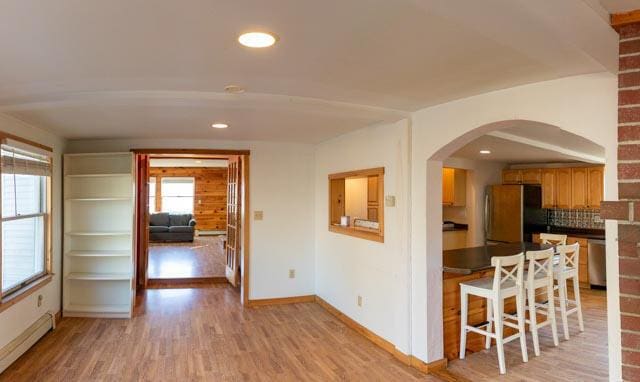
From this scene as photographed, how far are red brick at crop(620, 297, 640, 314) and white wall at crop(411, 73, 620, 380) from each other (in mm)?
330

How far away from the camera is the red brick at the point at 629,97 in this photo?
1634 mm

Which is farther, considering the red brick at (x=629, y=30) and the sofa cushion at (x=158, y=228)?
the sofa cushion at (x=158, y=228)

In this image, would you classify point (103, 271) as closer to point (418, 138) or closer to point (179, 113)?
point (179, 113)

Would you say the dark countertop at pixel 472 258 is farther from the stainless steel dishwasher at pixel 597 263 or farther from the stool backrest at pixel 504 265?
the stainless steel dishwasher at pixel 597 263

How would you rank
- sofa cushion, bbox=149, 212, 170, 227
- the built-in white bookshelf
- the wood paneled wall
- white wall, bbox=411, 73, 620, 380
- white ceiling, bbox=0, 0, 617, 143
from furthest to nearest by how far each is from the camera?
the wood paneled wall < sofa cushion, bbox=149, 212, 170, 227 < the built-in white bookshelf < white wall, bbox=411, 73, 620, 380 < white ceiling, bbox=0, 0, 617, 143

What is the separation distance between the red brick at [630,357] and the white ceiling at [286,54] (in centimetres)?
123

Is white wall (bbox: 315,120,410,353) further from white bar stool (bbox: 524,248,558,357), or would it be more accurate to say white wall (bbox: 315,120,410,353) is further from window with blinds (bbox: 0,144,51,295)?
window with blinds (bbox: 0,144,51,295)

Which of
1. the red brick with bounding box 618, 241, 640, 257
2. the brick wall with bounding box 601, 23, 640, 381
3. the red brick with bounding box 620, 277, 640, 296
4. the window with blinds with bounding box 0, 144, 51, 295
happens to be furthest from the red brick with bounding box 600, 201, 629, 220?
the window with blinds with bounding box 0, 144, 51, 295

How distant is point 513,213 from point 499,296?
3.83 meters

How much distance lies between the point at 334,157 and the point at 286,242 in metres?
1.32

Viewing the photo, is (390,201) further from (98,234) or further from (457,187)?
(457,187)

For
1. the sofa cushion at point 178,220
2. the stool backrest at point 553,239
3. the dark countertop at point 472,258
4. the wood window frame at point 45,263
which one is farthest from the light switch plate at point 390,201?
the sofa cushion at point 178,220

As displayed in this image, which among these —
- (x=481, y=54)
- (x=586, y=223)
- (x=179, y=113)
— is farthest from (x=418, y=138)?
(x=586, y=223)

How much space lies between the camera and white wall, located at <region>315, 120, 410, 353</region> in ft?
11.3
